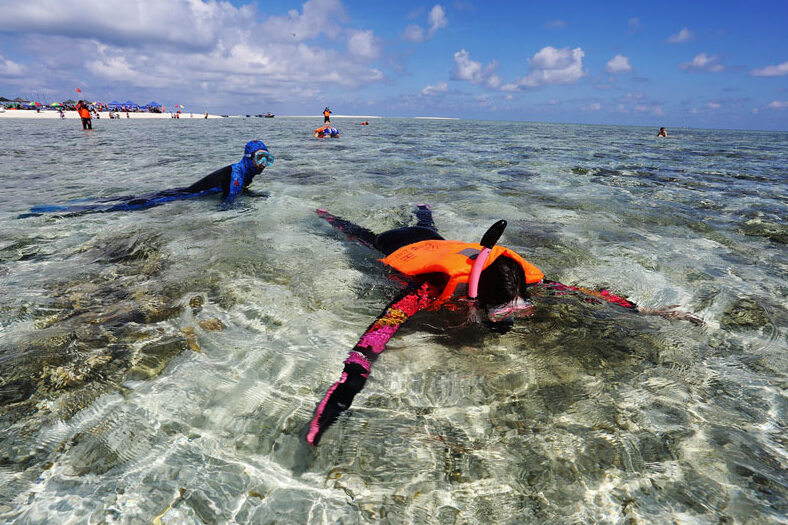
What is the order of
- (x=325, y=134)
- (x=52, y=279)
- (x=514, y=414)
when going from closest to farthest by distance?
1. (x=514, y=414)
2. (x=52, y=279)
3. (x=325, y=134)

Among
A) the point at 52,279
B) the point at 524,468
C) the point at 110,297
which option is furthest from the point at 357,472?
the point at 52,279

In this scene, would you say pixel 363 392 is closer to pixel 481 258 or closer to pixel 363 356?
pixel 363 356

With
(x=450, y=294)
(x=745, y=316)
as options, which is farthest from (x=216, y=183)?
(x=745, y=316)

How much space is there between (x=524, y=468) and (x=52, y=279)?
479 cm

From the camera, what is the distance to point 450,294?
126 inches

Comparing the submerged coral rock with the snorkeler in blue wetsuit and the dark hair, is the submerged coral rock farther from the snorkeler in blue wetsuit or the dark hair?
the snorkeler in blue wetsuit

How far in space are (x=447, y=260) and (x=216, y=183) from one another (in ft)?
22.0

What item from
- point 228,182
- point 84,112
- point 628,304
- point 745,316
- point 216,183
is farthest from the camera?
point 84,112

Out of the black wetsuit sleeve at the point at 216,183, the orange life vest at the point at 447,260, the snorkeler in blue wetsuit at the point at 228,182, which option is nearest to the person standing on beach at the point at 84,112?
the snorkeler in blue wetsuit at the point at 228,182

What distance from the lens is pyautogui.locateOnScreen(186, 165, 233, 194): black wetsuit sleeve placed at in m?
8.01

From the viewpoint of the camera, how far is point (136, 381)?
8.20 ft

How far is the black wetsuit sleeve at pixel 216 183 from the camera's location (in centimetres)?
801

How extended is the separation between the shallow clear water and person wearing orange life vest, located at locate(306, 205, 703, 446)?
0.12 meters

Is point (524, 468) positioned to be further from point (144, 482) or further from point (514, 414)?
Answer: point (144, 482)
